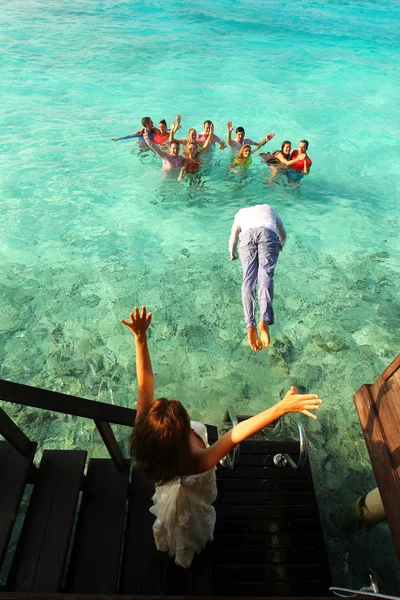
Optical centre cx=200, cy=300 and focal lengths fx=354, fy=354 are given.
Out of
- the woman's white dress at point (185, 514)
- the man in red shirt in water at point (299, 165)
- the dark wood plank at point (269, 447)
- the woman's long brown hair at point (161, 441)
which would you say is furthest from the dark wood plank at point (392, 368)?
the man in red shirt in water at point (299, 165)

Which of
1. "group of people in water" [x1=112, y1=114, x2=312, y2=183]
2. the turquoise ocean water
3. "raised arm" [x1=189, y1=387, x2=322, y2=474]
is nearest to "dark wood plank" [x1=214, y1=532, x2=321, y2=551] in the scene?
the turquoise ocean water

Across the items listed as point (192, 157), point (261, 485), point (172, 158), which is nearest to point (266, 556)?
point (261, 485)

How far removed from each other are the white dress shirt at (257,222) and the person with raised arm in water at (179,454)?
297 cm

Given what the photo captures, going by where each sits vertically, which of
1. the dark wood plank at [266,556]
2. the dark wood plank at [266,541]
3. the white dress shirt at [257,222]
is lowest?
the dark wood plank at [266,556]

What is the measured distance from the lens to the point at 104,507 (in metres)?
2.71

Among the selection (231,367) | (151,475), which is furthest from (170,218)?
(151,475)

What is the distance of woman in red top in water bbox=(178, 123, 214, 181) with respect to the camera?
7.68m

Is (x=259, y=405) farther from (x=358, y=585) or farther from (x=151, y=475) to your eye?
(x=151, y=475)

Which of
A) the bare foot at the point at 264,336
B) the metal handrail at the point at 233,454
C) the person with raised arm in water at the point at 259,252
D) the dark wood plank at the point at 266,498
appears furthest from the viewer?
the person with raised arm in water at the point at 259,252

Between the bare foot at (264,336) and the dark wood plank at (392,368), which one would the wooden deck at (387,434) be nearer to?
the dark wood plank at (392,368)

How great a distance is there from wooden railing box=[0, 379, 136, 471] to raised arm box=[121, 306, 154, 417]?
17cm

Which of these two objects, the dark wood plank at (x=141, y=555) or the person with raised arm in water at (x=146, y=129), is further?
the person with raised arm in water at (x=146, y=129)

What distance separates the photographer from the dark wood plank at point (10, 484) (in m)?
2.31

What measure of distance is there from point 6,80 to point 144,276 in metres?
11.5
